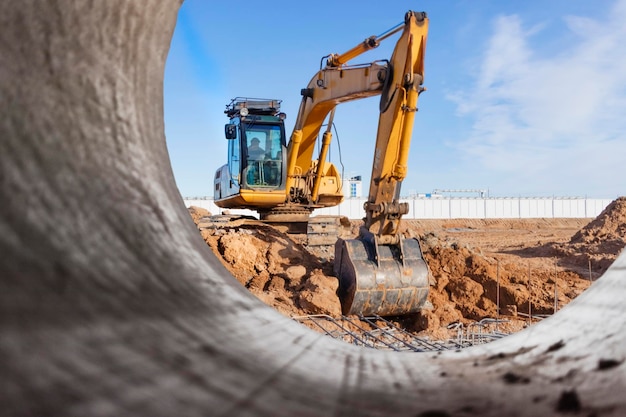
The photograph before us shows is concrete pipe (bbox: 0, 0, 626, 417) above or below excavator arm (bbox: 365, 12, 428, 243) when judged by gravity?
below

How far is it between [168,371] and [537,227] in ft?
113

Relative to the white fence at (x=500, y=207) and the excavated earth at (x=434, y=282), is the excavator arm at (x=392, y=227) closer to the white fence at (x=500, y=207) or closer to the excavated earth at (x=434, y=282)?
the excavated earth at (x=434, y=282)

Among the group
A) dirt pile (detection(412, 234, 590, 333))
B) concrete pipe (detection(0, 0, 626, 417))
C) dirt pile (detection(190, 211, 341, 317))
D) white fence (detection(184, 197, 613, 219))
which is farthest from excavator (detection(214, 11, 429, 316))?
white fence (detection(184, 197, 613, 219))

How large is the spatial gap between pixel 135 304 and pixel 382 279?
245 inches

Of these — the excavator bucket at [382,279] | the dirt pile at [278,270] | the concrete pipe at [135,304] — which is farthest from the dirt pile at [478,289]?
the concrete pipe at [135,304]

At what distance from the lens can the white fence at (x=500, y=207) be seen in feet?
114

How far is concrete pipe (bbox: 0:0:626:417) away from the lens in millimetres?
522

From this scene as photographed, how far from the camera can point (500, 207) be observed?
36125mm

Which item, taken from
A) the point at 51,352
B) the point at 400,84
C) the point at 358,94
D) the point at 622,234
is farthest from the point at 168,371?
the point at 622,234

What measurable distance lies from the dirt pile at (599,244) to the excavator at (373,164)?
6.11 m

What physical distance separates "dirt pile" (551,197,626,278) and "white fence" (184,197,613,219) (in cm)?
1729

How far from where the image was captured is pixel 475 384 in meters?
0.78

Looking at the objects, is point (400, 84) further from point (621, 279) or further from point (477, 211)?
point (477, 211)

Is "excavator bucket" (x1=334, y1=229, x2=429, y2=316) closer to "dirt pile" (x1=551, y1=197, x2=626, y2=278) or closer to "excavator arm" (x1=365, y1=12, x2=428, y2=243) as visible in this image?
"excavator arm" (x1=365, y1=12, x2=428, y2=243)
